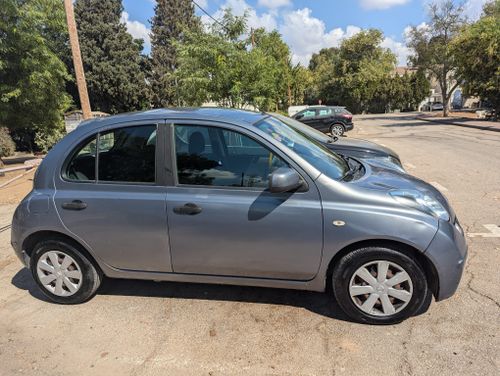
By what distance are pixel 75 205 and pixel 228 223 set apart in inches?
54.6

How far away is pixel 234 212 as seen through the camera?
3295 mm

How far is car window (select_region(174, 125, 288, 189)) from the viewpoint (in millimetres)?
3395

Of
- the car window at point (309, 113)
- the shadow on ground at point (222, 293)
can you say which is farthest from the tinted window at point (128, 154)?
the car window at point (309, 113)

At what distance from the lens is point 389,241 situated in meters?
3.14

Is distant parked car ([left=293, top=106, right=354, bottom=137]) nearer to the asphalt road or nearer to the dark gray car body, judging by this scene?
the asphalt road

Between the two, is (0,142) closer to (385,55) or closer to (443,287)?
(443,287)

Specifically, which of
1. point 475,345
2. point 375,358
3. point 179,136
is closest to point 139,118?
→ point 179,136

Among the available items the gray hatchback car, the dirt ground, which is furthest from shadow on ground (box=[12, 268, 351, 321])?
the dirt ground

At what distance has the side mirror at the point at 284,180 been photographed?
120 inches

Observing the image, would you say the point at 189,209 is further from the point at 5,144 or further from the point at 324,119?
the point at 5,144

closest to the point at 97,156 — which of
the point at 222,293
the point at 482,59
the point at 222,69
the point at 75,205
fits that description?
the point at 75,205

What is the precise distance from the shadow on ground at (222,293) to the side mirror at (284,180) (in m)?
1.15

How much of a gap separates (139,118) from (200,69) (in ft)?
34.3

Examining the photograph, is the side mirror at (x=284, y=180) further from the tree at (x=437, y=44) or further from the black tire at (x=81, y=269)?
the tree at (x=437, y=44)
